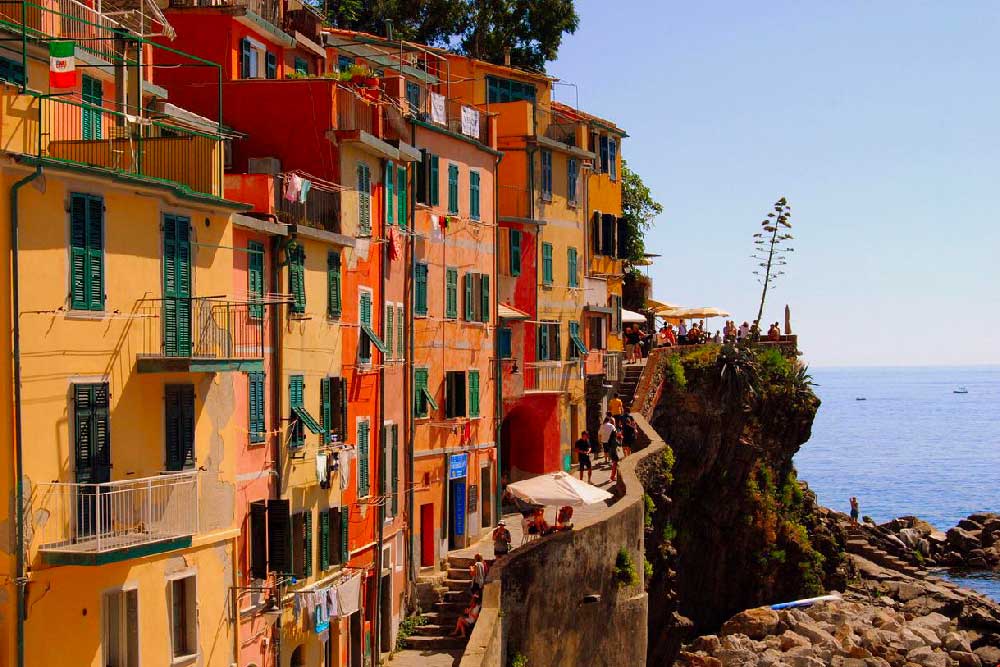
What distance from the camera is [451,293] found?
46.1 m

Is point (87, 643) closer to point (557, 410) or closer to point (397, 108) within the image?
point (397, 108)

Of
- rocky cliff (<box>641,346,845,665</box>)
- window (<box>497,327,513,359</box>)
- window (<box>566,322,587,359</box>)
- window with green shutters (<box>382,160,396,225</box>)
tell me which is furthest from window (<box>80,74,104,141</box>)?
rocky cliff (<box>641,346,845,665</box>)

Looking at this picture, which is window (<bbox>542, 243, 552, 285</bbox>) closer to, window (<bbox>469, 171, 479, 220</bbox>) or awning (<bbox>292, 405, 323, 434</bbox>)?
window (<bbox>469, 171, 479, 220</bbox>)

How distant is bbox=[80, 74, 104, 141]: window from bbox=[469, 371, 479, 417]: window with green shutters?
20.1m

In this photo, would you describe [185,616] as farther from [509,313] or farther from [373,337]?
[509,313]

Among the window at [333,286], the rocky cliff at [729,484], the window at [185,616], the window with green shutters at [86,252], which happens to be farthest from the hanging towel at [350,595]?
the rocky cliff at [729,484]

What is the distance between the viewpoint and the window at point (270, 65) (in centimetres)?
4216

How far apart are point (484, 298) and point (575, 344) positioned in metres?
11.6

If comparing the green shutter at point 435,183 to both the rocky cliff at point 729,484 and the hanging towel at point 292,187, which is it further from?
the rocky cliff at point 729,484

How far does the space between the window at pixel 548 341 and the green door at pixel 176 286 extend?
30.0 m

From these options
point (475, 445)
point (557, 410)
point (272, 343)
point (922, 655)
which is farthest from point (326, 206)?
point (922, 655)

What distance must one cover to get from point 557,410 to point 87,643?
33.5 meters

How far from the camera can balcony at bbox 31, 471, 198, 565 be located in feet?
76.9

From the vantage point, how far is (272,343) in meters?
32.9
